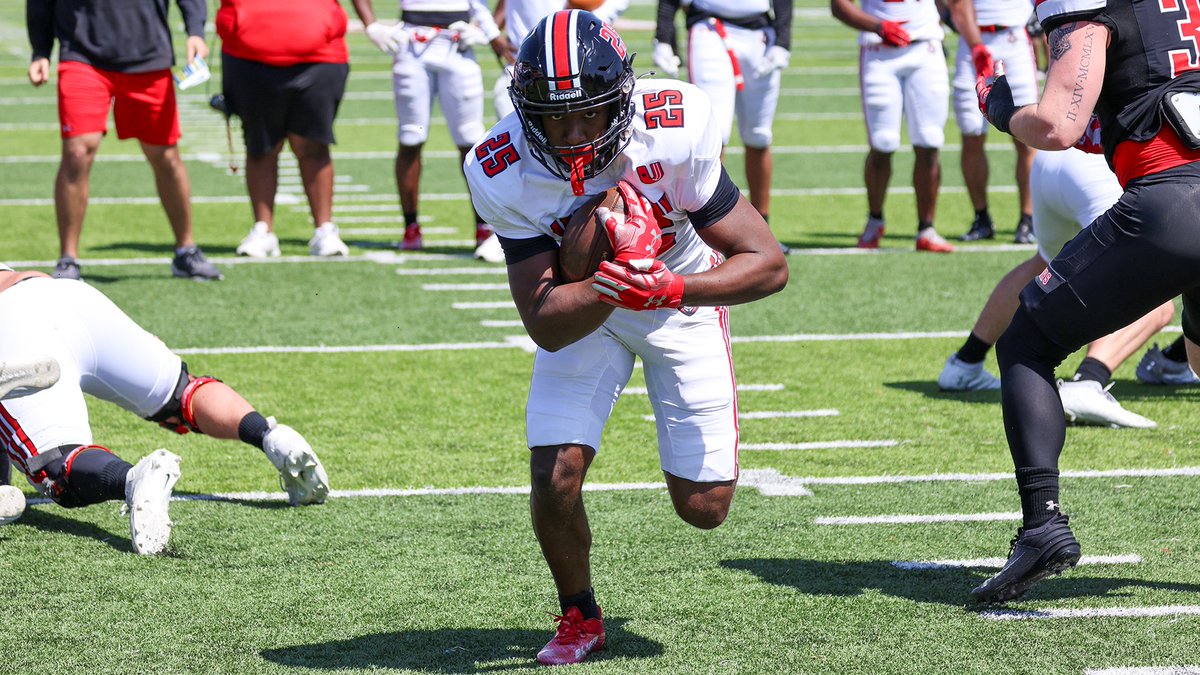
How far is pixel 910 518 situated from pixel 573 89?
1986mm

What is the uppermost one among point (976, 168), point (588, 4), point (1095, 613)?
point (588, 4)

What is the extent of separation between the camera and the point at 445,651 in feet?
11.8

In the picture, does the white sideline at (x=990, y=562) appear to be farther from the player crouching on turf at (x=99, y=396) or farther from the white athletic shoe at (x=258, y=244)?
the white athletic shoe at (x=258, y=244)

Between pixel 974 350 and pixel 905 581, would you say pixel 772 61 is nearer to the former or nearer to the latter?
pixel 974 350

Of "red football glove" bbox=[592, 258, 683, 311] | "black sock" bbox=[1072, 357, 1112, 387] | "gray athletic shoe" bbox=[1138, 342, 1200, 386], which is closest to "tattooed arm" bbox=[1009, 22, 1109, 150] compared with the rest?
"red football glove" bbox=[592, 258, 683, 311]

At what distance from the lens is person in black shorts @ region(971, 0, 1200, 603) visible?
3.54m

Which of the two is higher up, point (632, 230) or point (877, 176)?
point (632, 230)

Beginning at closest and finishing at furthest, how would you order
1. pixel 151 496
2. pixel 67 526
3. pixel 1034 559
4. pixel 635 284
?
pixel 635 284 < pixel 1034 559 < pixel 151 496 < pixel 67 526

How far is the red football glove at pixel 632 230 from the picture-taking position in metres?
3.17

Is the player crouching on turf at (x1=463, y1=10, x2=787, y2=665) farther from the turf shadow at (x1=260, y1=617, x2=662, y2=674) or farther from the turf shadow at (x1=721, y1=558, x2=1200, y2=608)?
the turf shadow at (x1=721, y1=558, x2=1200, y2=608)

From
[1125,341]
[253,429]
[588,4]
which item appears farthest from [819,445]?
[588,4]

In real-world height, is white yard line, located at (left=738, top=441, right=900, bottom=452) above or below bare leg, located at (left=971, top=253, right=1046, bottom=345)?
below

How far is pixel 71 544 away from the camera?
14.4ft

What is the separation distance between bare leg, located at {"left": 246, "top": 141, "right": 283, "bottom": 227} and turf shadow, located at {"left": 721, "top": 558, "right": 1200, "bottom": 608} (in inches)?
218
